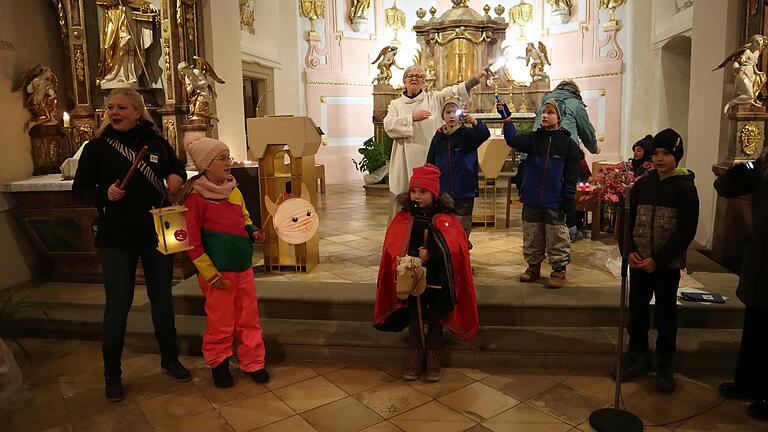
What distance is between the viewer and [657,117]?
9.12 meters

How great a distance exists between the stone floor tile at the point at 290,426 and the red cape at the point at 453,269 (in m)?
0.76

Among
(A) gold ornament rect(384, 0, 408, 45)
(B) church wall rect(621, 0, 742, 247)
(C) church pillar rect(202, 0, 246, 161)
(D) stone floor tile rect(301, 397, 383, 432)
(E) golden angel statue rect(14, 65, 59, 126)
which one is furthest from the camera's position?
(A) gold ornament rect(384, 0, 408, 45)

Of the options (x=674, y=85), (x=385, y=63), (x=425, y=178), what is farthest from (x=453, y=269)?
(x=385, y=63)

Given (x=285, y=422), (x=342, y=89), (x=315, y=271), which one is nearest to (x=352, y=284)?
(x=315, y=271)

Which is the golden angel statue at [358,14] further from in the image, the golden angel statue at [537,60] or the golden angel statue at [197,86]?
the golden angel statue at [197,86]

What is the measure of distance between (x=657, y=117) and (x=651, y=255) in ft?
22.2

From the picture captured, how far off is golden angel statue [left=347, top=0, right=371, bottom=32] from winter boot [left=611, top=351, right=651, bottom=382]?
9.99 meters

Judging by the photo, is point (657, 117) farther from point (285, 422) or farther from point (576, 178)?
point (285, 422)

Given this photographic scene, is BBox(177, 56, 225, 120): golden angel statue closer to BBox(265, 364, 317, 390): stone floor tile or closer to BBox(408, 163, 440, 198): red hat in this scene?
BBox(265, 364, 317, 390): stone floor tile

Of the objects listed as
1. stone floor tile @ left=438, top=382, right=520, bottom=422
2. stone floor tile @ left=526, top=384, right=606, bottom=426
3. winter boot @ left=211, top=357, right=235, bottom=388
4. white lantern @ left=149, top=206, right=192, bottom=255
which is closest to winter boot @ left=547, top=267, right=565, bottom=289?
stone floor tile @ left=526, top=384, right=606, bottom=426

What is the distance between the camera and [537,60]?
11.3m

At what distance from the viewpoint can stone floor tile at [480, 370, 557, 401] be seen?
3240 mm

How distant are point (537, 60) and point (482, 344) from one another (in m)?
8.84

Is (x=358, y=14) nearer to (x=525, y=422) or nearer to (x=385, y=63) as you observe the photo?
(x=385, y=63)
